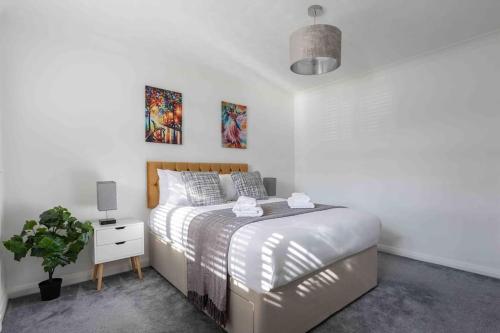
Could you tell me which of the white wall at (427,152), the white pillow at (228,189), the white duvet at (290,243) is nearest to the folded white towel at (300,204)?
the white duvet at (290,243)

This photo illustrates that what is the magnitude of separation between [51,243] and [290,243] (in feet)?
6.45

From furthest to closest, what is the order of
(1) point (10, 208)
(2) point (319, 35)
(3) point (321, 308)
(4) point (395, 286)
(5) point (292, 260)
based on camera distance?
1. (4) point (395, 286)
2. (1) point (10, 208)
3. (2) point (319, 35)
4. (3) point (321, 308)
5. (5) point (292, 260)

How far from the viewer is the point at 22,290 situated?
2.42 metres

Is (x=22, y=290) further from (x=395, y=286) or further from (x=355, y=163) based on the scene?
(x=355, y=163)

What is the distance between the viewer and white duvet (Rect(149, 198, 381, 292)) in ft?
5.26

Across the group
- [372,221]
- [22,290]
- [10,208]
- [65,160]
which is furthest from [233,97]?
[22,290]

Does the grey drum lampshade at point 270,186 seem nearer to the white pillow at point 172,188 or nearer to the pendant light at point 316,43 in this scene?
the white pillow at point 172,188

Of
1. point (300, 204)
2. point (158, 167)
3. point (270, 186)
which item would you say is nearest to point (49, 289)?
point (158, 167)

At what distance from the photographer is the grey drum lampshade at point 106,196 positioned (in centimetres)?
259

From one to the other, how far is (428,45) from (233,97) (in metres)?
2.57

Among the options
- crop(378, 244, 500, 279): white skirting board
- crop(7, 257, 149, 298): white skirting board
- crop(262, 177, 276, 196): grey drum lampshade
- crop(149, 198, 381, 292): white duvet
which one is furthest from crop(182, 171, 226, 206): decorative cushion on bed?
crop(378, 244, 500, 279): white skirting board

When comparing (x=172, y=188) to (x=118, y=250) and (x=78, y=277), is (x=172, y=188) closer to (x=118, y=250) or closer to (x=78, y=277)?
(x=118, y=250)

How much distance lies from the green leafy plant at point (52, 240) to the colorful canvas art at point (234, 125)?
2.17 m

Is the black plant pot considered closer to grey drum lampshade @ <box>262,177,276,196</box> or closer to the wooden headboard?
the wooden headboard
